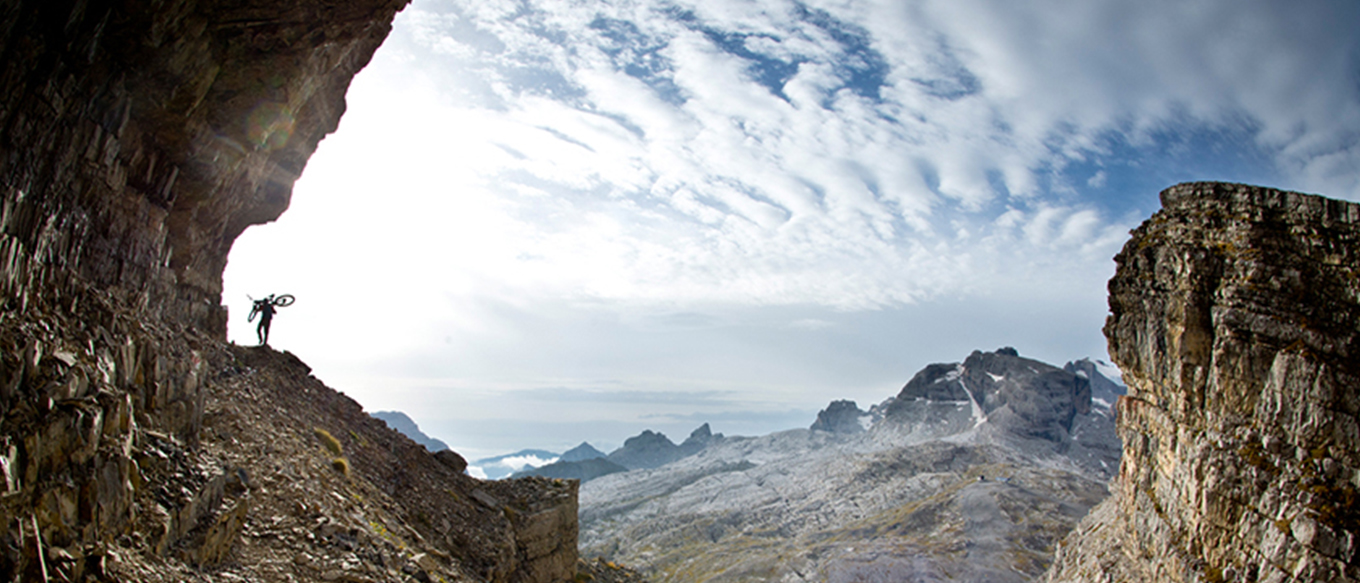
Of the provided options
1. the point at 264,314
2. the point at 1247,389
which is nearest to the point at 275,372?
the point at 264,314

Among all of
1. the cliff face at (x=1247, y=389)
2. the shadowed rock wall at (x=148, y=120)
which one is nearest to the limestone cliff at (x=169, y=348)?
the shadowed rock wall at (x=148, y=120)

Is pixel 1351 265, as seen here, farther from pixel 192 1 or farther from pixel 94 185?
pixel 94 185

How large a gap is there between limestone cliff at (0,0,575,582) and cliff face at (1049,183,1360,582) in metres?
34.9

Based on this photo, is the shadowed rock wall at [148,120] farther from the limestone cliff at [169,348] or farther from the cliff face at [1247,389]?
the cliff face at [1247,389]

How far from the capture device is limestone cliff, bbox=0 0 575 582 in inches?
473

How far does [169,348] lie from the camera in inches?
791

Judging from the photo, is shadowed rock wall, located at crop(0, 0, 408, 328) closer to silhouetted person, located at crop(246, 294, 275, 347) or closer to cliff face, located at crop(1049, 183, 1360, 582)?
silhouetted person, located at crop(246, 294, 275, 347)

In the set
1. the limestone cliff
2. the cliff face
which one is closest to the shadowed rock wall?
the limestone cliff

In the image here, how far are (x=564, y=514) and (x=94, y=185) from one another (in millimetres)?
29281

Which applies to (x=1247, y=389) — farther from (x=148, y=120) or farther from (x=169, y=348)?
(x=148, y=120)

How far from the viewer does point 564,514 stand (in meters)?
40.8

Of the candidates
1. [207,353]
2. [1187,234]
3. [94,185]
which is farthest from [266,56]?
[1187,234]

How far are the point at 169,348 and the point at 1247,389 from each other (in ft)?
147

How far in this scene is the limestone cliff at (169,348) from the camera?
12016 millimetres
